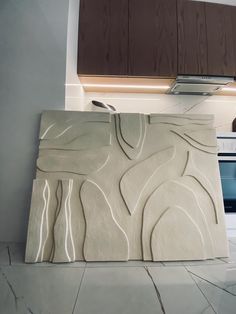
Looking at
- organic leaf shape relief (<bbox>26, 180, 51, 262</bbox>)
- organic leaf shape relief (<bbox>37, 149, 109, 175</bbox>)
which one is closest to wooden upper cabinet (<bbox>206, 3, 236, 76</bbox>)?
organic leaf shape relief (<bbox>37, 149, 109, 175</bbox>)

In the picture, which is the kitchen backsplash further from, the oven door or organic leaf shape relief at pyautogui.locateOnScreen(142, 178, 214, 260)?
organic leaf shape relief at pyautogui.locateOnScreen(142, 178, 214, 260)

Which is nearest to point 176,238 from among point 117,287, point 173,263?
point 173,263

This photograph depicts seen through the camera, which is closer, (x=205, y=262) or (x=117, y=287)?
(x=117, y=287)

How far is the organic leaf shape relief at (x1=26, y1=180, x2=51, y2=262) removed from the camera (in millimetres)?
1165

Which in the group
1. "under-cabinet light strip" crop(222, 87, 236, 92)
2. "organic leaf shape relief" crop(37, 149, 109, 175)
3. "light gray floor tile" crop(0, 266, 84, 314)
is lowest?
"light gray floor tile" crop(0, 266, 84, 314)

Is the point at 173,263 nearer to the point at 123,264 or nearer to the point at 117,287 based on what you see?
the point at 123,264

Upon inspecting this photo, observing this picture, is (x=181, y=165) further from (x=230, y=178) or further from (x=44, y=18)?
(x=44, y=18)

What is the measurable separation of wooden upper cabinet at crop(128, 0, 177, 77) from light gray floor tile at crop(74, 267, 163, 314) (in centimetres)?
157

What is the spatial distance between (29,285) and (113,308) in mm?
421

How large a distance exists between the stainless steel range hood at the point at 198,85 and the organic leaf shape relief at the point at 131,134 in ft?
2.35

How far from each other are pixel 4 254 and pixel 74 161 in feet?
2.40

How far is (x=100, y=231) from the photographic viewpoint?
1215mm

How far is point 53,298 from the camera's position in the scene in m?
0.79

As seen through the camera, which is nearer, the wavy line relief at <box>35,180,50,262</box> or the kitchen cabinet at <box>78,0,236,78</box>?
the wavy line relief at <box>35,180,50,262</box>
